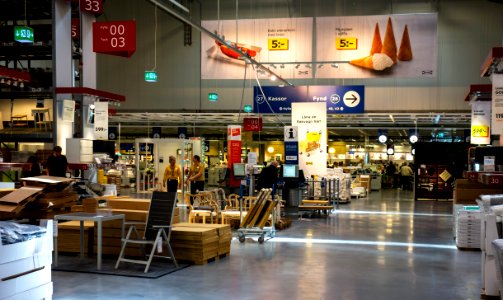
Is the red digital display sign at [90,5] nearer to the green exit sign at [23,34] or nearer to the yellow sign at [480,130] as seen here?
the green exit sign at [23,34]

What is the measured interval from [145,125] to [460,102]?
48.0 feet

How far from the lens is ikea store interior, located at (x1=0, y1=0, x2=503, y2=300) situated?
700 cm

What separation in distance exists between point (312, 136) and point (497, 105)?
301 inches

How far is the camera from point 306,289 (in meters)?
6.89

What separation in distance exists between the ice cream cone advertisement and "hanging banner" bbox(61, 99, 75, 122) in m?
8.92

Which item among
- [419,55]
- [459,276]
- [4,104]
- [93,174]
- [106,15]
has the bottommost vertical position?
[459,276]

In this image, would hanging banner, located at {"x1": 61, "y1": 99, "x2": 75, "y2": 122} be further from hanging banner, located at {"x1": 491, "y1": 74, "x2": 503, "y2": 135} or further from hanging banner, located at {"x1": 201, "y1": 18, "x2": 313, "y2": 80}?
hanging banner, located at {"x1": 491, "y1": 74, "x2": 503, "y2": 135}

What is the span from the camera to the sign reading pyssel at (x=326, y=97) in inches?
723

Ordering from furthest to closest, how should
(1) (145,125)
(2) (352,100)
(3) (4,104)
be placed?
1. (1) (145,125)
2. (2) (352,100)
3. (3) (4,104)

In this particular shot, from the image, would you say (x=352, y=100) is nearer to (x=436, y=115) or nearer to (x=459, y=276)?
(x=436, y=115)

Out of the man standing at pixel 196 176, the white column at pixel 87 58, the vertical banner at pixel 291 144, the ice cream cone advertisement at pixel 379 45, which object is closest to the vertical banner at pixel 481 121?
the ice cream cone advertisement at pixel 379 45

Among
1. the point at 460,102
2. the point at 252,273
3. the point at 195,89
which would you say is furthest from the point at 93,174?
the point at 460,102

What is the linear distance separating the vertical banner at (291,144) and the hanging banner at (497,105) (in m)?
7.44

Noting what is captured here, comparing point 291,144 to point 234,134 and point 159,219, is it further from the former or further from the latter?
point 159,219
